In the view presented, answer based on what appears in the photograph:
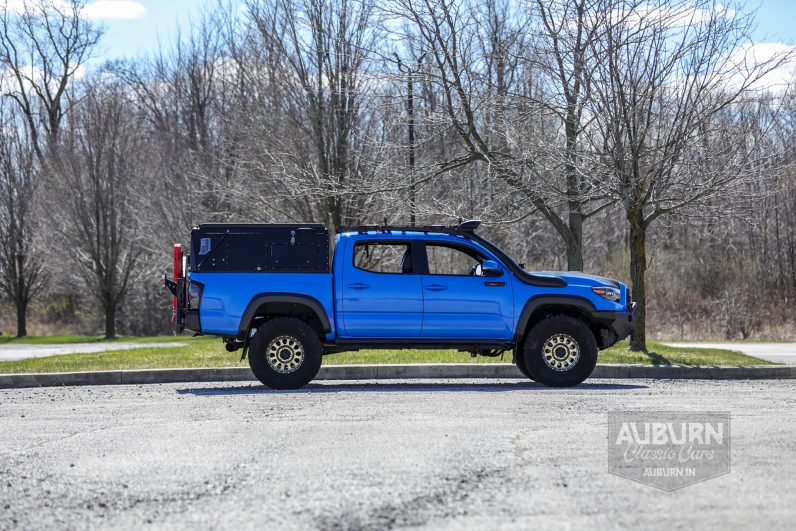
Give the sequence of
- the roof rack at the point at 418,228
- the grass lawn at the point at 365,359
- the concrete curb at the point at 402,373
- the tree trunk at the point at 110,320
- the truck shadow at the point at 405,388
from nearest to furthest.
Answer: the truck shadow at the point at 405,388 < the roof rack at the point at 418,228 < the concrete curb at the point at 402,373 < the grass lawn at the point at 365,359 < the tree trunk at the point at 110,320

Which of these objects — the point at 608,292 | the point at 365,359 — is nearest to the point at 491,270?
the point at 608,292

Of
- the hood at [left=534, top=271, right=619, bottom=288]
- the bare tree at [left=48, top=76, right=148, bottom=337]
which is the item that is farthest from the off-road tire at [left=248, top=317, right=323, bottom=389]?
the bare tree at [left=48, top=76, right=148, bottom=337]

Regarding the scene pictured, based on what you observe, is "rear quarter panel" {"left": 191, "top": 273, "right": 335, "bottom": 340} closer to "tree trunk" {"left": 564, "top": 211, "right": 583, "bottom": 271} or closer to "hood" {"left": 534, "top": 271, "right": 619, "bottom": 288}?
"hood" {"left": 534, "top": 271, "right": 619, "bottom": 288}

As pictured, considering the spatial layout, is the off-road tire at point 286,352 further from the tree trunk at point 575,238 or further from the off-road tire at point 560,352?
the tree trunk at point 575,238

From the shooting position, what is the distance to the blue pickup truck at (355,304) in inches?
495

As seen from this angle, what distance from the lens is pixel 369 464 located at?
6.91 metres

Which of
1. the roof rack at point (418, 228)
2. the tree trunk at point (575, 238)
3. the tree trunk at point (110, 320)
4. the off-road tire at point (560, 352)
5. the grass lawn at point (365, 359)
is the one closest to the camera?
the off-road tire at point (560, 352)

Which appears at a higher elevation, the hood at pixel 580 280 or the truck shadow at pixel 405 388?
the hood at pixel 580 280

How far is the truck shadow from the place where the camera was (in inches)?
481

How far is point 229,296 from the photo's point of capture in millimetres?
12562

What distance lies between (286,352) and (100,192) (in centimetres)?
2381

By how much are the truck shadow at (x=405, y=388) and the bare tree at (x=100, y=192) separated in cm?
2297

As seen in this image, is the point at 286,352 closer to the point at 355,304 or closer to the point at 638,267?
the point at 355,304

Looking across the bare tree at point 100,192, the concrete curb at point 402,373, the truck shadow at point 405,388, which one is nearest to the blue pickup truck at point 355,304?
the truck shadow at point 405,388
